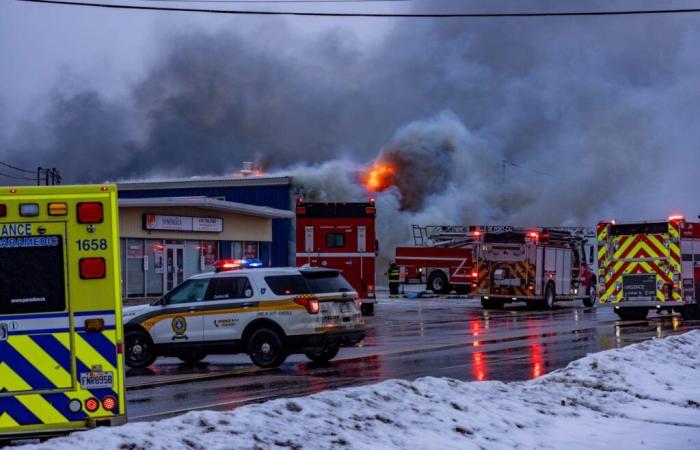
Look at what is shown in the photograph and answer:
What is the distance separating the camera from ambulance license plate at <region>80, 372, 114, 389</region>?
8570 millimetres

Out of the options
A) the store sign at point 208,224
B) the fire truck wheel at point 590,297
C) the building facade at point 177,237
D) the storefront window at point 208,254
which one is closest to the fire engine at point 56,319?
the building facade at point 177,237

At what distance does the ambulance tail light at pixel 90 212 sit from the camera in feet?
28.5

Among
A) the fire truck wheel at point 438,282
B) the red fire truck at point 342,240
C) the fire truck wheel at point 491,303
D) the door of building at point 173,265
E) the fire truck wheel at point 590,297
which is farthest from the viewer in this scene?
the fire truck wheel at point 438,282

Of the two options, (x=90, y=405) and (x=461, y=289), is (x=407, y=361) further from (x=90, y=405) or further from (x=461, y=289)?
(x=461, y=289)

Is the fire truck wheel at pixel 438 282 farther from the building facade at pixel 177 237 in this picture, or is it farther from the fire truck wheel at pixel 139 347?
the fire truck wheel at pixel 139 347

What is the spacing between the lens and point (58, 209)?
8.69 m

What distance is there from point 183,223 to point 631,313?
57.7ft

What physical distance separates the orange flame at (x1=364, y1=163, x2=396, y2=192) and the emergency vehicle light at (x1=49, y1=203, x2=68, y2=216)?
206 feet

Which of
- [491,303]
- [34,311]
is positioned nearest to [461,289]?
[491,303]

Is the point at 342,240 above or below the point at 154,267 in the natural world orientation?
above

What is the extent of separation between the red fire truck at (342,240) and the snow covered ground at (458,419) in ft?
64.2

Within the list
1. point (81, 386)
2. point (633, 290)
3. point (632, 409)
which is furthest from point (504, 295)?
point (81, 386)

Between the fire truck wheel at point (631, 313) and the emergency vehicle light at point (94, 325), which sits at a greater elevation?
the emergency vehicle light at point (94, 325)

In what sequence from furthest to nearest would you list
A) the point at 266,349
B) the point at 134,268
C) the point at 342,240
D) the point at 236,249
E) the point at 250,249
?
the point at 250,249 → the point at 236,249 → the point at 134,268 → the point at 342,240 → the point at 266,349
